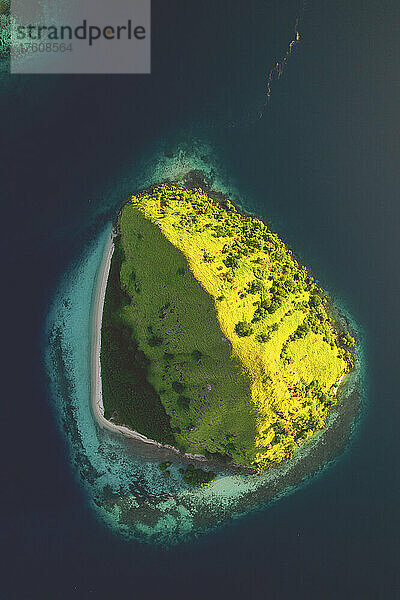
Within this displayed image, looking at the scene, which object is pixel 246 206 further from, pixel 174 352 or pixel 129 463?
pixel 129 463

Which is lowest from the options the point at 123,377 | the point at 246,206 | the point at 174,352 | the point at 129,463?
the point at 129,463

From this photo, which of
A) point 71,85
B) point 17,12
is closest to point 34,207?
point 71,85

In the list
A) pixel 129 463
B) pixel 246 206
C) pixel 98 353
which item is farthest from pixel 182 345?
pixel 246 206

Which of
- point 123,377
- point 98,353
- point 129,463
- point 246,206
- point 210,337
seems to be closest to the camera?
point 210,337

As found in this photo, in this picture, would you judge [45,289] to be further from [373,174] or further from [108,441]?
[373,174]

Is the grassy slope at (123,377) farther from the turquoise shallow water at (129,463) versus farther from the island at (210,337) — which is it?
the turquoise shallow water at (129,463)

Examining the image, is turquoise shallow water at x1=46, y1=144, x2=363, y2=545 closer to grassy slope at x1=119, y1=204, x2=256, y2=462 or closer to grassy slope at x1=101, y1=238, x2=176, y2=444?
grassy slope at x1=101, y1=238, x2=176, y2=444
